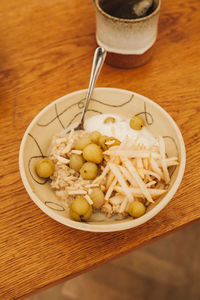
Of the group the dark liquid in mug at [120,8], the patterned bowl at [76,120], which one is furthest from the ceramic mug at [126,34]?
the patterned bowl at [76,120]

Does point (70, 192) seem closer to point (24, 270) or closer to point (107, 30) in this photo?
point (24, 270)

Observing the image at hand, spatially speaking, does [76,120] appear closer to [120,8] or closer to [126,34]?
[126,34]

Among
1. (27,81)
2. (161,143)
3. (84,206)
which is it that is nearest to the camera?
(84,206)

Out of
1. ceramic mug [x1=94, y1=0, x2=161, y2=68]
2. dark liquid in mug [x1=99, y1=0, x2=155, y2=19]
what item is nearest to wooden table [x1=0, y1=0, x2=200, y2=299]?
ceramic mug [x1=94, y1=0, x2=161, y2=68]

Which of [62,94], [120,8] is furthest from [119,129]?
[120,8]

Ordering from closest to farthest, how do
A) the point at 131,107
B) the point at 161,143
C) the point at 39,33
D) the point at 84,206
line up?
the point at 84,206 → the point at 161,143 → the point at 131,107 → the point at 39,33

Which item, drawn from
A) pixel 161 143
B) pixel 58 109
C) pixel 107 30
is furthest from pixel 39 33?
pixel 161 143

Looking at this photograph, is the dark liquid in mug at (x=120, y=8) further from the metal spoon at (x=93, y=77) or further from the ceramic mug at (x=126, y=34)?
the metal spoon at (x=93, y=77)
